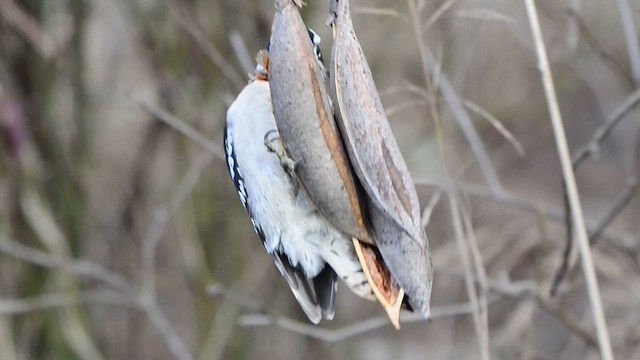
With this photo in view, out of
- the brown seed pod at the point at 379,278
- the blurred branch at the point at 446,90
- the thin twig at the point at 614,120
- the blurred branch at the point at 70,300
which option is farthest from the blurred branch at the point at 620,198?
the blurred branch at the point at 70,300

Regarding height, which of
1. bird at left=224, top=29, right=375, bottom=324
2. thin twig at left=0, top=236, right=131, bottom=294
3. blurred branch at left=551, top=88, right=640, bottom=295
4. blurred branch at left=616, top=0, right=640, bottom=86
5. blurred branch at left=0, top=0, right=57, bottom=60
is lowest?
blurred branch at left=551, top=88, right=640, bottom=295

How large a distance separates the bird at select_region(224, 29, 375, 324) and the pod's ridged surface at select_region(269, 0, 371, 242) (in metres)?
0.11

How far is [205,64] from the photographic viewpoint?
2475 mm

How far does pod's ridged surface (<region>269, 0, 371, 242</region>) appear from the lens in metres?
0.88

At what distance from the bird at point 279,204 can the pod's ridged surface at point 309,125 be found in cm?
11

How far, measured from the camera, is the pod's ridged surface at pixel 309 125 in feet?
2.87

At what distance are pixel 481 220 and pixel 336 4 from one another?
226 cm

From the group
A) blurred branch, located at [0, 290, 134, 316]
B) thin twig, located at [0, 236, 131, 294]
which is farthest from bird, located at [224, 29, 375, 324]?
blurred branch, located at [0, 290, 134, 316]

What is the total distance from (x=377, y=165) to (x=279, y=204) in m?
0.26

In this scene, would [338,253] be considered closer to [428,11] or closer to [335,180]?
[335,180]

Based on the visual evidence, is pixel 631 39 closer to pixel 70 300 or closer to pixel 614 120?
pixel 614 120

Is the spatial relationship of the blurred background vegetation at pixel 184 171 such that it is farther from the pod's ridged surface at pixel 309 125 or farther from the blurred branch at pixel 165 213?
the pod's ridged surface at pixel 309 125

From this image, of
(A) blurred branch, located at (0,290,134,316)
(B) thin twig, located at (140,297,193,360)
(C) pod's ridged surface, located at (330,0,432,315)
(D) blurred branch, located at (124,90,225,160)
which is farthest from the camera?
(A) blurred branch, located at (0,290,134,316)

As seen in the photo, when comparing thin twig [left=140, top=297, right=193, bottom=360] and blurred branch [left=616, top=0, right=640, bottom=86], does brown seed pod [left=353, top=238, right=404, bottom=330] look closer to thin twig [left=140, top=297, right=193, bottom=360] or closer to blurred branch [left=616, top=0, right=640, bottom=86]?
blurred branch [left=616, top=0, right=640, bottom=86]
